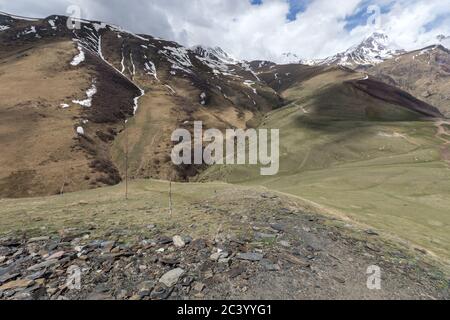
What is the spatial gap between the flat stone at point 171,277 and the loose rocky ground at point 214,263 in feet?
0.15

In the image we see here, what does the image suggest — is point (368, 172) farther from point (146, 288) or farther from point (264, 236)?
point (146, 288)

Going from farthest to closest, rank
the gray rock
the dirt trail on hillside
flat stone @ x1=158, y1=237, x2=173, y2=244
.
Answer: the dirt trail on hillside
flat stone @ x1=158, y1=237, x2=173, y2=244
the gray rock

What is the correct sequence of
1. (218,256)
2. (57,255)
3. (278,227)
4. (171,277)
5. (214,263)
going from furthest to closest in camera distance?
(278,227) → (218,256) → (57,255) → (214,263) → (171,277)

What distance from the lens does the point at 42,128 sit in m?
126

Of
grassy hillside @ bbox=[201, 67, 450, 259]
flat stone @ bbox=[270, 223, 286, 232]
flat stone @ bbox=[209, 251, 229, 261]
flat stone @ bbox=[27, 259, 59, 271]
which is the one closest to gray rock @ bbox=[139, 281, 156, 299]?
flat stone @ bbox=[209, 251, 229, 261]

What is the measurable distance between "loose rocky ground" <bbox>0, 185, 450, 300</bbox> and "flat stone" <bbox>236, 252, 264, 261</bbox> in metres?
0.05

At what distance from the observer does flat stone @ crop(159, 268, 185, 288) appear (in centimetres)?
1459

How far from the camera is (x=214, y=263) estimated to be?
16.4m

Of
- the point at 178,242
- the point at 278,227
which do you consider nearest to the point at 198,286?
the point at 178,242

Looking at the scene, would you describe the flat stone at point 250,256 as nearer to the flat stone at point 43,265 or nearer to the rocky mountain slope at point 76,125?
the flat stone at point 43,265

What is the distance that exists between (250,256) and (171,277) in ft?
14.4

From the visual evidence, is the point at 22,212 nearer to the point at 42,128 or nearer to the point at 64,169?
the point at 64,169

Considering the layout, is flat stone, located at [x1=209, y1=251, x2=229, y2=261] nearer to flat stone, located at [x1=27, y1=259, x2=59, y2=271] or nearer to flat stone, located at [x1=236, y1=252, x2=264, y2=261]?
flat stone, located at [x1=236, y1=252, x2=264, y2=261]
